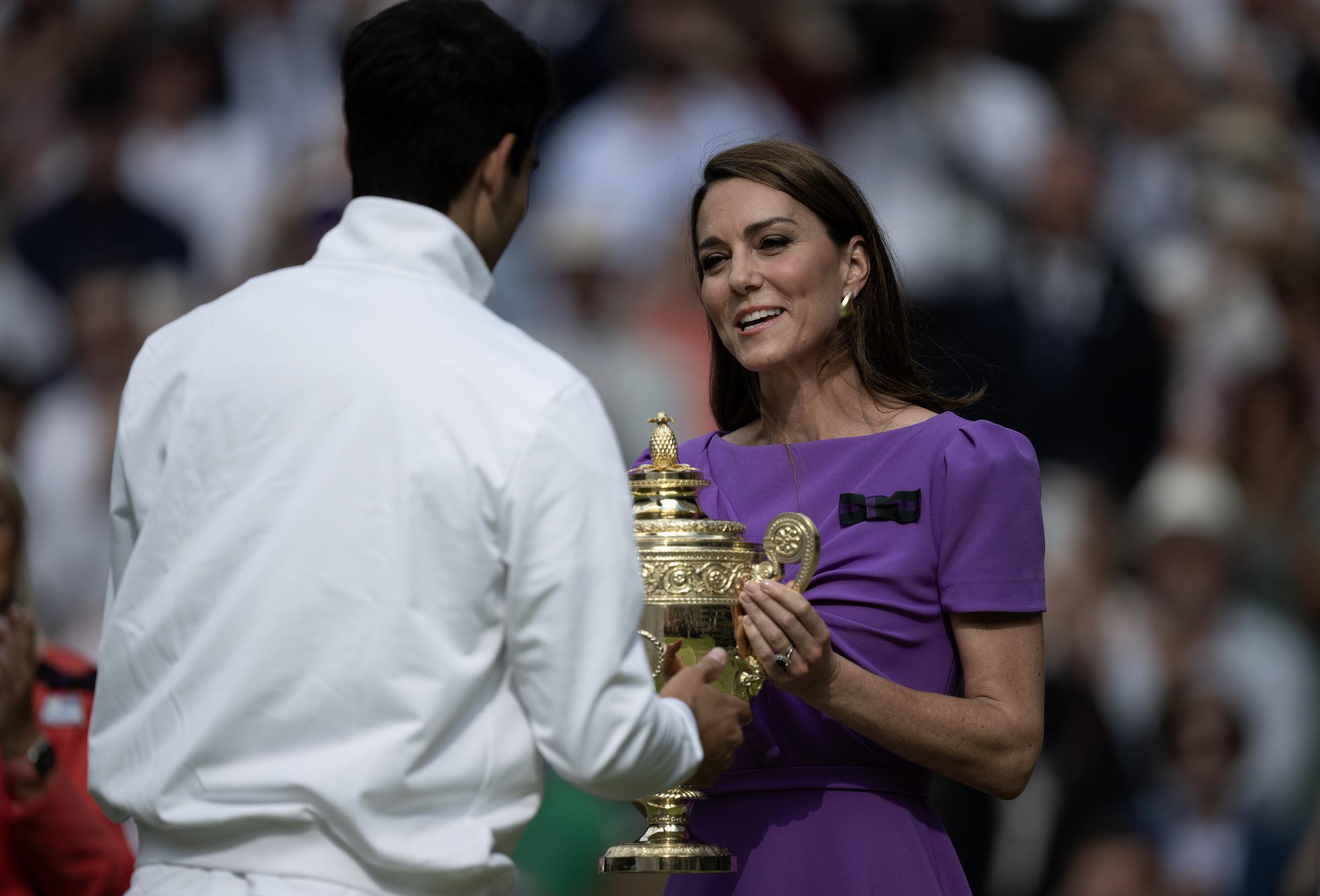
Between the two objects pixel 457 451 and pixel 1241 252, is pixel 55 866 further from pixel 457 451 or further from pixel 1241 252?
pixel 1241 252

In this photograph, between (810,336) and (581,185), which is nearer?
(810,336)

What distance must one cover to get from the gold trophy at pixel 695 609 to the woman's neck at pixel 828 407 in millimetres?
388

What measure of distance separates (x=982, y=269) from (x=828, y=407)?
3957 millimetres

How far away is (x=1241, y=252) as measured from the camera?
698 centimetres

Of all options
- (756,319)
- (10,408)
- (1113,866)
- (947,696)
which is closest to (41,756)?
(756,319)

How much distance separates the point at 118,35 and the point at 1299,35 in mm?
5357

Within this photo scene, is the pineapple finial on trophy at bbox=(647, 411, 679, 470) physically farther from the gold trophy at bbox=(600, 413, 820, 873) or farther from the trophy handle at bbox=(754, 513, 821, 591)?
the trophy handle at bbox=(754, 513, 821, 591)

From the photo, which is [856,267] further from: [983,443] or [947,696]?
[947,696]

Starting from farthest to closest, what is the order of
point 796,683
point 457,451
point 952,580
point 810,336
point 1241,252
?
point 1241,252
point 810,336
point 952,580
point 796,683
point 457,451

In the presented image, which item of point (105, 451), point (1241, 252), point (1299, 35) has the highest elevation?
point (1299, 35)

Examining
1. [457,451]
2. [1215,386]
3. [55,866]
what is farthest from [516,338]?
[1215,386]

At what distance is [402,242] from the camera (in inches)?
73.1

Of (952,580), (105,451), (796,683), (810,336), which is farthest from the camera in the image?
(105,451)

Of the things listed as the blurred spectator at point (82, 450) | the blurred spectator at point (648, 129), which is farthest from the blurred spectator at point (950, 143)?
the blurred spectator at point (82, 450)
